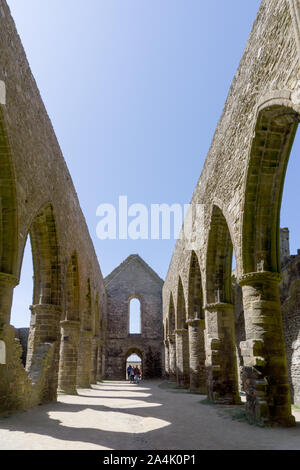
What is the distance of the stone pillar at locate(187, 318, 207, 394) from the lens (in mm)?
11008

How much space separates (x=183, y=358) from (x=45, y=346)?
23.0 ft

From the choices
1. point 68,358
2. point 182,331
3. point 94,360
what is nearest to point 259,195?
point 68,358

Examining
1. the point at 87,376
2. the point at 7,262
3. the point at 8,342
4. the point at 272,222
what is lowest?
the point at 87,376

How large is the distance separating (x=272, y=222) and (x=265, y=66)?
8.43 ft

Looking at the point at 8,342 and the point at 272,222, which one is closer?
the point at 8,342

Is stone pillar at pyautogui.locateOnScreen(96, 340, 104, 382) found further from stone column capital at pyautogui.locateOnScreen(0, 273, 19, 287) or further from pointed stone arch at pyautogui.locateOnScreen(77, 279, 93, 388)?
stone column capital at pyautogui.locateOnScreen(0, 273, 19, 287)

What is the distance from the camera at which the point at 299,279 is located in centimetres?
1068

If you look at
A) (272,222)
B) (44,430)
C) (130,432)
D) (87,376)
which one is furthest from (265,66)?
(87,376)

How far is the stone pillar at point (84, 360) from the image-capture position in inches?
547

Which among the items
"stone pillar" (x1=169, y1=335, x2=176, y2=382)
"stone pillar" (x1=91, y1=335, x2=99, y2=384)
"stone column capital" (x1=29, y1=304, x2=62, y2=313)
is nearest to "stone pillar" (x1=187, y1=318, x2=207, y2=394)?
"stone column capital" (x1=29, y1=304, x2=62, y2=313)

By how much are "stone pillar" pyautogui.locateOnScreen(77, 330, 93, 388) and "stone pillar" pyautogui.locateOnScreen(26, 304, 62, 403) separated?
18.1 feet

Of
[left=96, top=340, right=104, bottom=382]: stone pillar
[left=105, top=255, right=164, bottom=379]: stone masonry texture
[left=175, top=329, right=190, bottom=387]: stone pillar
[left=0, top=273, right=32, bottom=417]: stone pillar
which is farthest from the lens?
[left=105, top=255, right=164, bottom=379]: stone masonry texture

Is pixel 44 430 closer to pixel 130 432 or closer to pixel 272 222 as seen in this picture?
pixel 130 432
